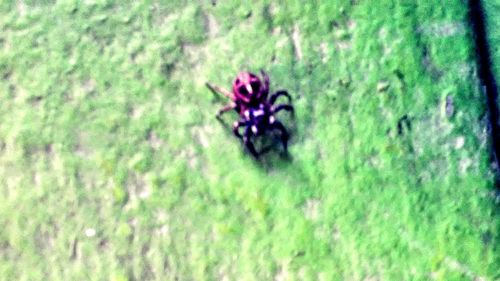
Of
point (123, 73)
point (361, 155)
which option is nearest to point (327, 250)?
point (361, 155)

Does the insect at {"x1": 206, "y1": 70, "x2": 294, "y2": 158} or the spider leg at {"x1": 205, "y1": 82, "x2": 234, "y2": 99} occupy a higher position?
the spider leg at {"x1": 205, "y1": 82, "x2": 234, "y2": 99}

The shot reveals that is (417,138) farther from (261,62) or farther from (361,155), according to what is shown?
(261,62)

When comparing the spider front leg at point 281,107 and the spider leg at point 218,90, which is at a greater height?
the spider leg at point 218,90

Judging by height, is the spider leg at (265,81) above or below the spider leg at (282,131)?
above

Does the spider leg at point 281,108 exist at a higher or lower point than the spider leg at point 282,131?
higher
